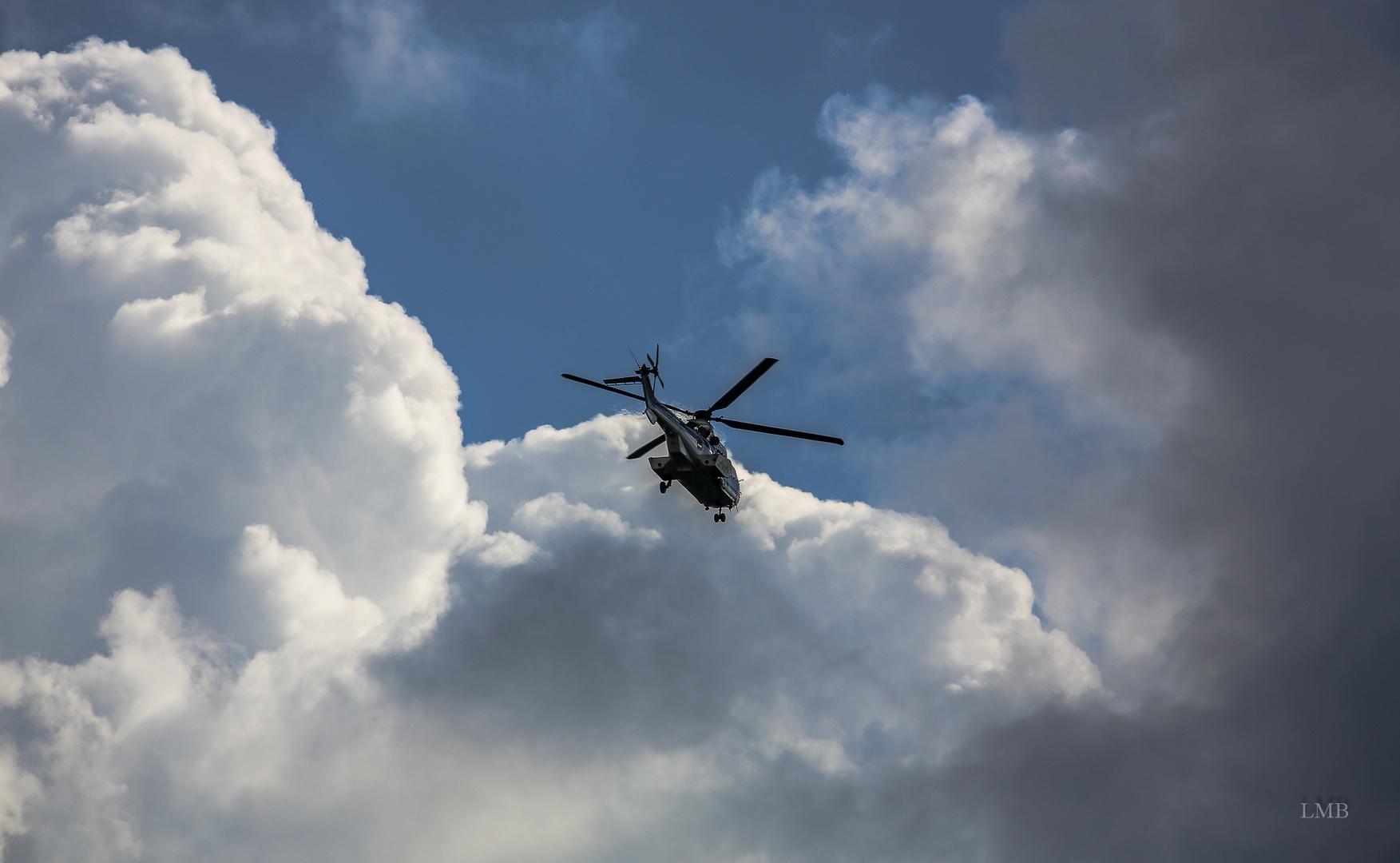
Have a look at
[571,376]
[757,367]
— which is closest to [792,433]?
[757,367]

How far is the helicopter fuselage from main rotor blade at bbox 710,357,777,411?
3348 mm

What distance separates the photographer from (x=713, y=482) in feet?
276

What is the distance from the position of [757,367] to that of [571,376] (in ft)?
46.5

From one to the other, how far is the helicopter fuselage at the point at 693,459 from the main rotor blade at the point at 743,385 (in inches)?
132

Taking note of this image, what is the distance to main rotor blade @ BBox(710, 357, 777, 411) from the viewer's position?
71.8 meters

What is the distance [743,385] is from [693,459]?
9945mm

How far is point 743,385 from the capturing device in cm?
7462

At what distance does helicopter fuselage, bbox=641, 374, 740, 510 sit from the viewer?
80.8m

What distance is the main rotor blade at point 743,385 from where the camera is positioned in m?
71.8

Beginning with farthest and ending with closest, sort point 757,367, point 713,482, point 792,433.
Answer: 1. point 713,482
2. point 792,433
3. point 757,367

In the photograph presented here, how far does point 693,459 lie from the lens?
81.9m

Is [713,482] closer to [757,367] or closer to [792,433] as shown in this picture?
[792,433]

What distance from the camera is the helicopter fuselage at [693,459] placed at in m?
80.8

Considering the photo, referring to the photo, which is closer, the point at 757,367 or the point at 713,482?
the point at 757,367
